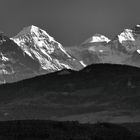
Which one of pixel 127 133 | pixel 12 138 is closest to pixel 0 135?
pixel 12 138

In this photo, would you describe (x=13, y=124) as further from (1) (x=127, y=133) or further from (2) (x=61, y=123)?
(1) (x=127, y=133)

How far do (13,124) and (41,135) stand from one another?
11710 millimetres

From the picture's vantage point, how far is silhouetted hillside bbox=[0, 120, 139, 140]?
286 ft

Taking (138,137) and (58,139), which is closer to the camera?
(58,139)

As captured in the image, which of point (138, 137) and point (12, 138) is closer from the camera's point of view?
point (12, 138)

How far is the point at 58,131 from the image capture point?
92.1m

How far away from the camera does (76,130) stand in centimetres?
9412

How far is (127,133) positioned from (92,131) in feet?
15.7

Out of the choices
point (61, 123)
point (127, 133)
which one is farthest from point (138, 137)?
point (61, 123)

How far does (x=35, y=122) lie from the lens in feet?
330

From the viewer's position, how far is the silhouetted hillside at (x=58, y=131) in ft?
286

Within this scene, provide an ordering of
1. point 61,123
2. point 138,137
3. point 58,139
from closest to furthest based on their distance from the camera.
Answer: point 58,139 → point 138,137 → point 61,123

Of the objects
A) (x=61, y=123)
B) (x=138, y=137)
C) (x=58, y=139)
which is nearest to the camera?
(x=58, y=139)

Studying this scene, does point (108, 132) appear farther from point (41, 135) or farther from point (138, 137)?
point (41, 135)
